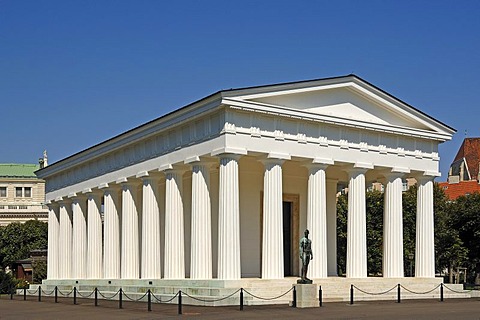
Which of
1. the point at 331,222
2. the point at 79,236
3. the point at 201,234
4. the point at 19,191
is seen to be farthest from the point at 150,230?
the point at 19,191

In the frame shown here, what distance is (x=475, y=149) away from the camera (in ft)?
623

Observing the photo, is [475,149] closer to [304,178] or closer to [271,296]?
[304,178]

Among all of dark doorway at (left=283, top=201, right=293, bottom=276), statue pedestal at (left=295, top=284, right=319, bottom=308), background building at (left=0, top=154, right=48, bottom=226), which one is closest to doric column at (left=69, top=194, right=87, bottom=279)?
dark doorway at (left=283, top=201, right=293, bottom=276)

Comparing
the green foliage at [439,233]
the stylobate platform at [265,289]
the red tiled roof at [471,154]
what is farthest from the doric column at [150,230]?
the red tiled roof at [471,154]

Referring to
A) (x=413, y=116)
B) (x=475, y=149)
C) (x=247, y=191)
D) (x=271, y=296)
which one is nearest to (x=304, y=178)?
(x=247, y=191)

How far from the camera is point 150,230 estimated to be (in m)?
51.4

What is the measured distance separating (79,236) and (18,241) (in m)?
52.2

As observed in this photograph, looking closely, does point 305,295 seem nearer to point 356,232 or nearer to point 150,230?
point 356,232

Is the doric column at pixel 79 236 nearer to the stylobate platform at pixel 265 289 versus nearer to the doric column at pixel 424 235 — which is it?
the stylobate platform at pixel 265 289

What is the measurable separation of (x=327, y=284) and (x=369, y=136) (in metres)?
10.2

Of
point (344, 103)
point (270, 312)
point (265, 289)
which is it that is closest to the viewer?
point (270, 312)

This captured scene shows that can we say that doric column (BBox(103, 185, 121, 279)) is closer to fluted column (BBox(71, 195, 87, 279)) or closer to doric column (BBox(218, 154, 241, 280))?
fluted column (BBox(71, 195, 87, 279))

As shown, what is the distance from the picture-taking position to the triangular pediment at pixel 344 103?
149 ft

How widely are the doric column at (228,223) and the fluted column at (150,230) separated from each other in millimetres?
9112
